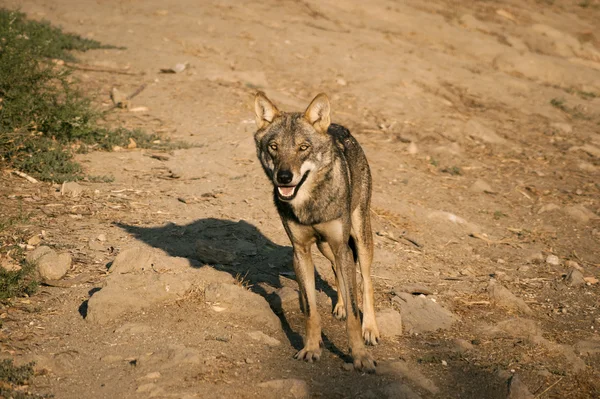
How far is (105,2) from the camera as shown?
1761 centimetres

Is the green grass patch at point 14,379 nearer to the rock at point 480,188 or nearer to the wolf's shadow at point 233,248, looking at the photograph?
the wolf's shadow at point 233,248

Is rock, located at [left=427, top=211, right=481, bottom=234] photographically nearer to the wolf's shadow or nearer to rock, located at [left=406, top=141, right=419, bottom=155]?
rock, located at [left=406, top=141, right=419, bottom=155]

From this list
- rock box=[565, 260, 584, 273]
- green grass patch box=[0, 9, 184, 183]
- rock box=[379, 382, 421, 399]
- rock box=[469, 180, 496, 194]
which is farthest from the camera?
rock box=[469, 180, 496, 194]

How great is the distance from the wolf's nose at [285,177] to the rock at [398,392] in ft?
5.78

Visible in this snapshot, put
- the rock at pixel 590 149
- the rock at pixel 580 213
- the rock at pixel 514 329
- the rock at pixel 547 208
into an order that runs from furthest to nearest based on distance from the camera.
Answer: the rock at pixel 590 149 → the rock at pixel 547 208 → the rock at pixel 580 213 → the rock at pixel 514 329

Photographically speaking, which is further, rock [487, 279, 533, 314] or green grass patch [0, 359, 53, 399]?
rock [487, 279, 533, 314]

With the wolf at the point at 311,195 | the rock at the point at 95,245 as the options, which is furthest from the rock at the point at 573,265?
the rock at the point at 95,245

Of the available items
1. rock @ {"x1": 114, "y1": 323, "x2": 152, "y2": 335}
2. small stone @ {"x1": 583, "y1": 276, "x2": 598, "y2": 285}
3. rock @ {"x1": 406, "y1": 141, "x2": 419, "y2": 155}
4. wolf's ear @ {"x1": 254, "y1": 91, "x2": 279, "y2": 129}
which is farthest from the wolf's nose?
rock @ {"x1": 406, "y1": 141, "x2": 419, "y2": 155}

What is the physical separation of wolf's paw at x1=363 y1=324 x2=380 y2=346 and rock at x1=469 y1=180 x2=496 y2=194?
513 cm

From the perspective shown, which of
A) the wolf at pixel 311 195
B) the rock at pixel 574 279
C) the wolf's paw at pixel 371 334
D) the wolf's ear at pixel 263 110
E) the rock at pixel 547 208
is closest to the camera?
the wolf at pixel 311 195

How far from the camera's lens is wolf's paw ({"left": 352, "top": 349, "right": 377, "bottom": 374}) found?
17.3 ft

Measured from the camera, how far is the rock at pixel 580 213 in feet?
31.4

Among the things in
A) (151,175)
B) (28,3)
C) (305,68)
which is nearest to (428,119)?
(305,68)

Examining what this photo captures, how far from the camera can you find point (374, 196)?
9.42m
